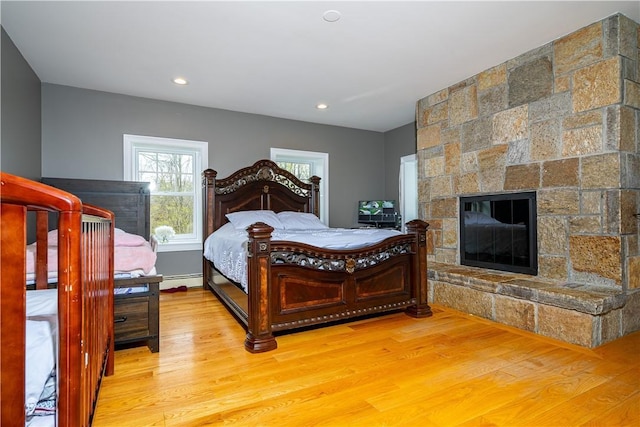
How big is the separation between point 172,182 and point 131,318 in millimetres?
2432

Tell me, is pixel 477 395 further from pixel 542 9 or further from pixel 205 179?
pixel 205 179

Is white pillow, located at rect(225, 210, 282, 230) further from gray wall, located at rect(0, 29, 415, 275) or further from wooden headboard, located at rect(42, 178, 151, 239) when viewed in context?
wooden headboard, located at rect(42, 178, 151, 239)

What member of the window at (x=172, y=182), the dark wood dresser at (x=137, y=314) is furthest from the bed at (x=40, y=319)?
the window at (x=172, y=182)

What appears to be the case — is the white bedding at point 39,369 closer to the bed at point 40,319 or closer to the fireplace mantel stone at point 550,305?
the bed at point 40,319

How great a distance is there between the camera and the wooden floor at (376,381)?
5.02 ft

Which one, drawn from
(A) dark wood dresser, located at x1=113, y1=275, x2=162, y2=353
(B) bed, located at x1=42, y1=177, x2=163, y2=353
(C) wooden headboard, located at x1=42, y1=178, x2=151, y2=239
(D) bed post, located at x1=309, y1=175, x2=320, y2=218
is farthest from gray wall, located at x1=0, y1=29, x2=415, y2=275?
(A) dark wood dresser, located at x1=113, y1=275, x2=162, y2=353

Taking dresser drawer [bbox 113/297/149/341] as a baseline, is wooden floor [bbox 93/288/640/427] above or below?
below

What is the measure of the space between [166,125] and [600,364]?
4621 mm

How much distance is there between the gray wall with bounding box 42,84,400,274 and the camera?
140 inches

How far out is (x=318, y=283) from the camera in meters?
2.55

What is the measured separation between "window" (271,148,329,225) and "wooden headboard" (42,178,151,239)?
1951 mm

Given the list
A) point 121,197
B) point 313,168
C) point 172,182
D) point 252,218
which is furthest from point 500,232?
point 121,197

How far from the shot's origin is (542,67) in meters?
2.83

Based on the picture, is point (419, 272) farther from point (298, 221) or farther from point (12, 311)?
point (12, 311)
